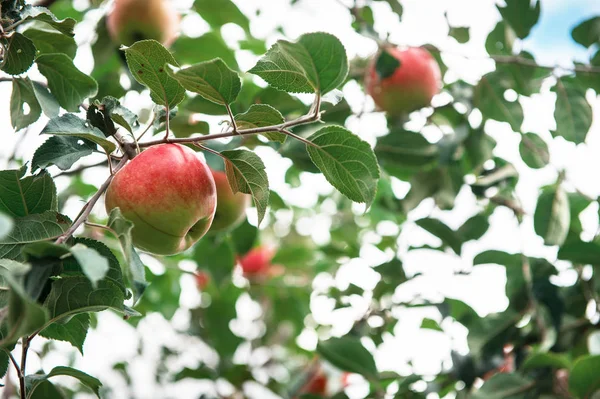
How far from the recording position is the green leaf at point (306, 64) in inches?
30.1

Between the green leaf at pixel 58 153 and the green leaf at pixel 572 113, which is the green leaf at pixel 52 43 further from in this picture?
the green leaf at pixel 572 113

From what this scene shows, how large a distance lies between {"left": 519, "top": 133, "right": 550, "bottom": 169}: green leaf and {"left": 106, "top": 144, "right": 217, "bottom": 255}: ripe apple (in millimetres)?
1197

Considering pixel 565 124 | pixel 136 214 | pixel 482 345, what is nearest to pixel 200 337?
pixel 482 345

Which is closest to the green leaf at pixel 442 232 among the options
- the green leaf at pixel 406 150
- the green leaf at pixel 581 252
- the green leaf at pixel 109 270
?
the green leaf at pixel 406 150

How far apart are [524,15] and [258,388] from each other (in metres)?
1.62

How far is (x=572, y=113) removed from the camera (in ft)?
5.29

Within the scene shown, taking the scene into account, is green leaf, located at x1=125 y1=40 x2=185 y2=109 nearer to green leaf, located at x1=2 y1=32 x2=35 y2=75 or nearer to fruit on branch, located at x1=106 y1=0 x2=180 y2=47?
green leaf, located at x1=2 y1=32 x2=35 y2=75

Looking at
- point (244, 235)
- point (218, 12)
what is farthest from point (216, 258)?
point (218, 12)

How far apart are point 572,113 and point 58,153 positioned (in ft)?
4.35

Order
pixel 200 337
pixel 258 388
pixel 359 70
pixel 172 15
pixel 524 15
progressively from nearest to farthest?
pixel 524 15 < pixel 172 15 < pixel 359 70 < pixel 258 388 < pixel 200 337

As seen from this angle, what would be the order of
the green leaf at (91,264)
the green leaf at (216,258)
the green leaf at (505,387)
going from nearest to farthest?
the green leaf at (91,264) < the green leaf at (505,387) < the green leaf at (216,258)

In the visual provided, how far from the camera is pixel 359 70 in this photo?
1893mm

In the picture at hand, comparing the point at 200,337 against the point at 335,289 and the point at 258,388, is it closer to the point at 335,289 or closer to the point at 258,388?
the point at 258,388

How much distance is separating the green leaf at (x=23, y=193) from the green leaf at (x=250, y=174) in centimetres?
25
